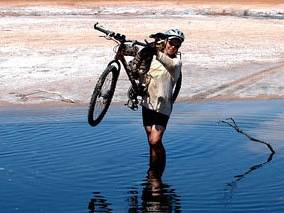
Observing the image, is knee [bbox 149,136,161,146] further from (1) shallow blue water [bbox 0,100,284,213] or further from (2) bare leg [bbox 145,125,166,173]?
(1) shallow blue water [bbox 0,100,284,213]

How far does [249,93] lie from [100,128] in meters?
4.45

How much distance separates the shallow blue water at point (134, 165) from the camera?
7.69m

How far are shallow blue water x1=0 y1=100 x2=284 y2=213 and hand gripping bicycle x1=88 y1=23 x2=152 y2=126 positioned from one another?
1.85 ft

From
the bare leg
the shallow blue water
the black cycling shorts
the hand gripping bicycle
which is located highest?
the hand gripping bicycle

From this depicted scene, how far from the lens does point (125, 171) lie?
898cm

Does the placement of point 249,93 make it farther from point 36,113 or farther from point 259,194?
point 259,194

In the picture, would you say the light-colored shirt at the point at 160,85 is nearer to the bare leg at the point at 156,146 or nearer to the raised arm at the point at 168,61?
the raised arm at the point at 168,61

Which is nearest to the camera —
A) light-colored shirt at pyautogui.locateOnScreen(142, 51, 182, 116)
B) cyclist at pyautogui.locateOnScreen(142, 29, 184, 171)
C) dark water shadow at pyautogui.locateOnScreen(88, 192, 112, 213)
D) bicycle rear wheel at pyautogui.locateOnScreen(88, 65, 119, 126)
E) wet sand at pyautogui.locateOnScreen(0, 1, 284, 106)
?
dark water shadow at pyautogui.locateOnScreen(88, 192, 112, 213)

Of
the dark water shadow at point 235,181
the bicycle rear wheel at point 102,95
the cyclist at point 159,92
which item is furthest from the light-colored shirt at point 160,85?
the dark water shadow at point 235,181

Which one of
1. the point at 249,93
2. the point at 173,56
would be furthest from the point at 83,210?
the point at 249,93

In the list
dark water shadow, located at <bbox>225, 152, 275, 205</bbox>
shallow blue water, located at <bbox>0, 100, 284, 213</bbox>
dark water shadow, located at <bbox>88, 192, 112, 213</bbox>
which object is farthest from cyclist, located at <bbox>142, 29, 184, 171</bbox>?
dark water shadow, located at <bbox>88, 192, 112, 213</bbox>

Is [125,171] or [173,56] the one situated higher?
[173,56]

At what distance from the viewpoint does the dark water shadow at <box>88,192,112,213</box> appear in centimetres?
742

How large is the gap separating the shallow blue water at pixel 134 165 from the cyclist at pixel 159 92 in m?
0.34
